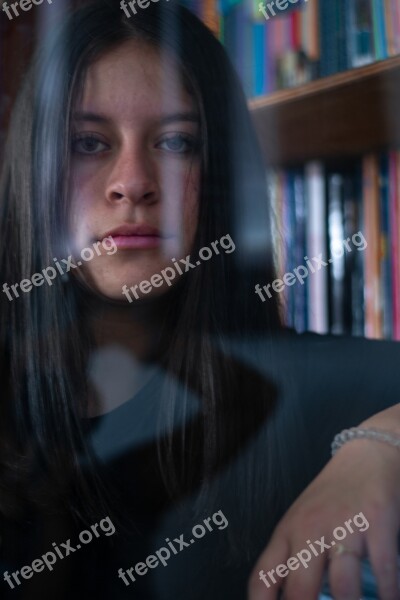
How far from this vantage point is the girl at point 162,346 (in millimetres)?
565

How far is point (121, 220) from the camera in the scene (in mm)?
579

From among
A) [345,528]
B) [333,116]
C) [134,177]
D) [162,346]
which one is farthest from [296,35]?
[345,528]

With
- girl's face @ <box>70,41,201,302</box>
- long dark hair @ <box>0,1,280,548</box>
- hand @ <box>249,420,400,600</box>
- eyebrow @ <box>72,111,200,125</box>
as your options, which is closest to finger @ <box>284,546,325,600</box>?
hand @ <box>249,420,400,600</box>

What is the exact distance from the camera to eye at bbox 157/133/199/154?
1.89 feet

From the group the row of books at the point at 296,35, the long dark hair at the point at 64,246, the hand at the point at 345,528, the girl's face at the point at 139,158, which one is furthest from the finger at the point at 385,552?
the row of books at the point at 296,35

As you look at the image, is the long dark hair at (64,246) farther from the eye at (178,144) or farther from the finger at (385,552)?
the finger at (385,552)

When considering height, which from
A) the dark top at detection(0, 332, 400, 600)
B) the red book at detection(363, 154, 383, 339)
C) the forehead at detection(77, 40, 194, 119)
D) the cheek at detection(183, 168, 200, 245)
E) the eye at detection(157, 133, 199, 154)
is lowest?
the dark top at detection(0, 332, 400, 600)

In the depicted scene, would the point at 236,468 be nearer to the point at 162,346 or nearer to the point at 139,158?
the point at 162,346

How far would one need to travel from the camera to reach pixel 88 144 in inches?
22.8

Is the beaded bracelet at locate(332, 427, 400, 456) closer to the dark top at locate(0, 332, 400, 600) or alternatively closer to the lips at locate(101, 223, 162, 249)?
the dark top at locate(0, 332, 400, 600)

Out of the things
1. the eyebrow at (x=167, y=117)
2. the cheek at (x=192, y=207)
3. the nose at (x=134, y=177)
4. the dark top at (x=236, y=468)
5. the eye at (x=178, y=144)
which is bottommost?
the dark top at (x=236, y=468)

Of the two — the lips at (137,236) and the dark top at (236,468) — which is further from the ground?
the lips at (137,236)

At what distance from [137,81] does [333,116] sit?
169 millimetres

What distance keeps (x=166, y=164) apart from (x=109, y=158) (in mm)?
49
